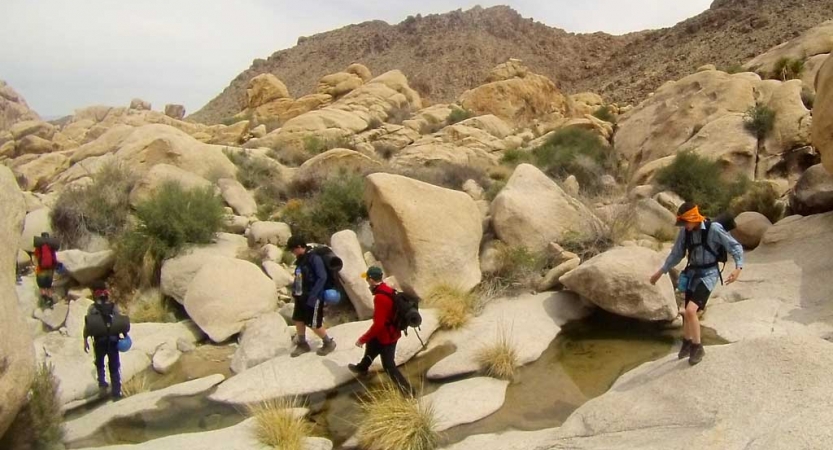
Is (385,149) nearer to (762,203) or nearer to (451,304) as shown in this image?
(762,203)

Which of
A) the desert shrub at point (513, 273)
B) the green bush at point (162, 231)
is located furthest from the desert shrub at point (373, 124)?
the desert shrub at point (513, 273)

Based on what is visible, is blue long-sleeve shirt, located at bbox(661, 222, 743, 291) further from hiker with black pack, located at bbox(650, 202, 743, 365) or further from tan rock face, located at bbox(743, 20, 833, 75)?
tan rock face, located at bbox(743, 20, 833, 75)

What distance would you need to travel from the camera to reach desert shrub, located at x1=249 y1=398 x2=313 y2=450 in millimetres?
5398

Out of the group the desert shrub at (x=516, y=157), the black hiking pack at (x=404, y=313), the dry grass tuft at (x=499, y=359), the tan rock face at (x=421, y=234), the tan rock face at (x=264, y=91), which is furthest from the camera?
the tan rock face at (x=264, y=91)

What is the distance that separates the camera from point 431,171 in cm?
1550

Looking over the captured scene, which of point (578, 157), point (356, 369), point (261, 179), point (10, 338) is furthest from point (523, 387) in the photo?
point (578, 157)

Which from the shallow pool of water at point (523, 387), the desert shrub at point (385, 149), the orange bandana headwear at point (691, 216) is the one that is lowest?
the shallow pool of water at point (523, 387)

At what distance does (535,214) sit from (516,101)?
21.0m

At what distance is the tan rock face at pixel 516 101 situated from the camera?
29984 millimetres

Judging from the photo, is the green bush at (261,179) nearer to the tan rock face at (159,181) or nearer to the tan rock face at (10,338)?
the tan rock face at (159,181)

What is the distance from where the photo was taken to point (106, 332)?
6703 mm

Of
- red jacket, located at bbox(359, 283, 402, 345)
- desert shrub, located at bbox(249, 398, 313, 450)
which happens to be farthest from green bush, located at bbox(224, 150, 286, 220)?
desert shrub, located at bbox(249, 398, 313, 450)

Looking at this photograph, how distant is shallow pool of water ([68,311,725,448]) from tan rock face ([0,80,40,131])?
57.1 m

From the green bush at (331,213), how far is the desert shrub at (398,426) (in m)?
6.26
